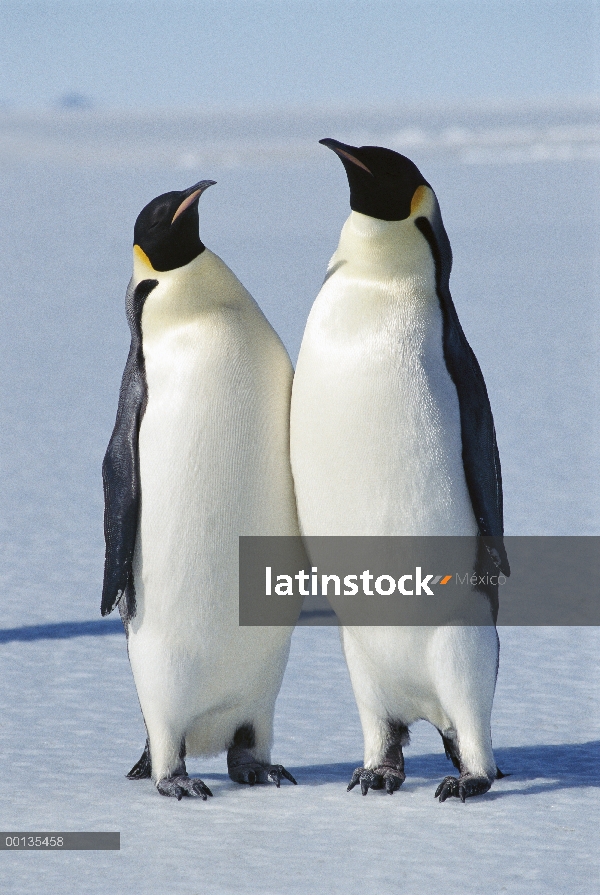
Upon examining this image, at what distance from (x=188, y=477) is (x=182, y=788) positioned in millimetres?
701

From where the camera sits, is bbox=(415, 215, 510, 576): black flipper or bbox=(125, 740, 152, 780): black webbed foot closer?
bbox=(415, 215, 510, 576): black flipper

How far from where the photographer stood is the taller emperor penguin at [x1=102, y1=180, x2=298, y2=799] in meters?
3.00

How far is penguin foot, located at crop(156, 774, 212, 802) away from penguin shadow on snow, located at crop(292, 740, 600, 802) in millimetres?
254

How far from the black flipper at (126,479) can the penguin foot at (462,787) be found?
2.64ft

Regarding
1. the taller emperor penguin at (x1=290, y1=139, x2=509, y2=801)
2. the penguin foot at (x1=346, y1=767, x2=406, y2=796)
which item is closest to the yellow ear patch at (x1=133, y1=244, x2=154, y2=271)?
the taller emperor penguin at (x1=290, y1=139, x2=509, y2=801)

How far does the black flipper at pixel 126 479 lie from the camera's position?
306cm

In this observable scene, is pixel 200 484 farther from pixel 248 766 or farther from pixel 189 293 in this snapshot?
pixel 248 766

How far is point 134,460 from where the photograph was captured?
3061 mm

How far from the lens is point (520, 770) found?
3236 millimetres

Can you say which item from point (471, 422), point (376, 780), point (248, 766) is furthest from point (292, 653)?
point (471, 422)

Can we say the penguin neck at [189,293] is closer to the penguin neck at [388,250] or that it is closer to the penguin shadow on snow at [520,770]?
the penguin neck at [388,250]

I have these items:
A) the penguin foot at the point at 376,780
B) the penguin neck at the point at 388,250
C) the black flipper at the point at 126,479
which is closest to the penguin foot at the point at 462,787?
the penguin foot at the point at 376,780

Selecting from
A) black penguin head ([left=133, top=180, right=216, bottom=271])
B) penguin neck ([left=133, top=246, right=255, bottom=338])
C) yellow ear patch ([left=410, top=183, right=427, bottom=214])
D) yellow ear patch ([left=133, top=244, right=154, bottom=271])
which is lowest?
penguin neck ([left=133, top=246, right=255, bottom=338])

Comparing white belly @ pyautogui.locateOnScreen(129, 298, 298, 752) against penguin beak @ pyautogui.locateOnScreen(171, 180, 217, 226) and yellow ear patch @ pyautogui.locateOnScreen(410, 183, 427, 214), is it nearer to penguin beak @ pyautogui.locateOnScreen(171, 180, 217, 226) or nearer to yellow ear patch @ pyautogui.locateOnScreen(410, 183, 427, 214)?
penguin beak @ pyautogui.locateOnScreen(171, 180, 217, 226)
